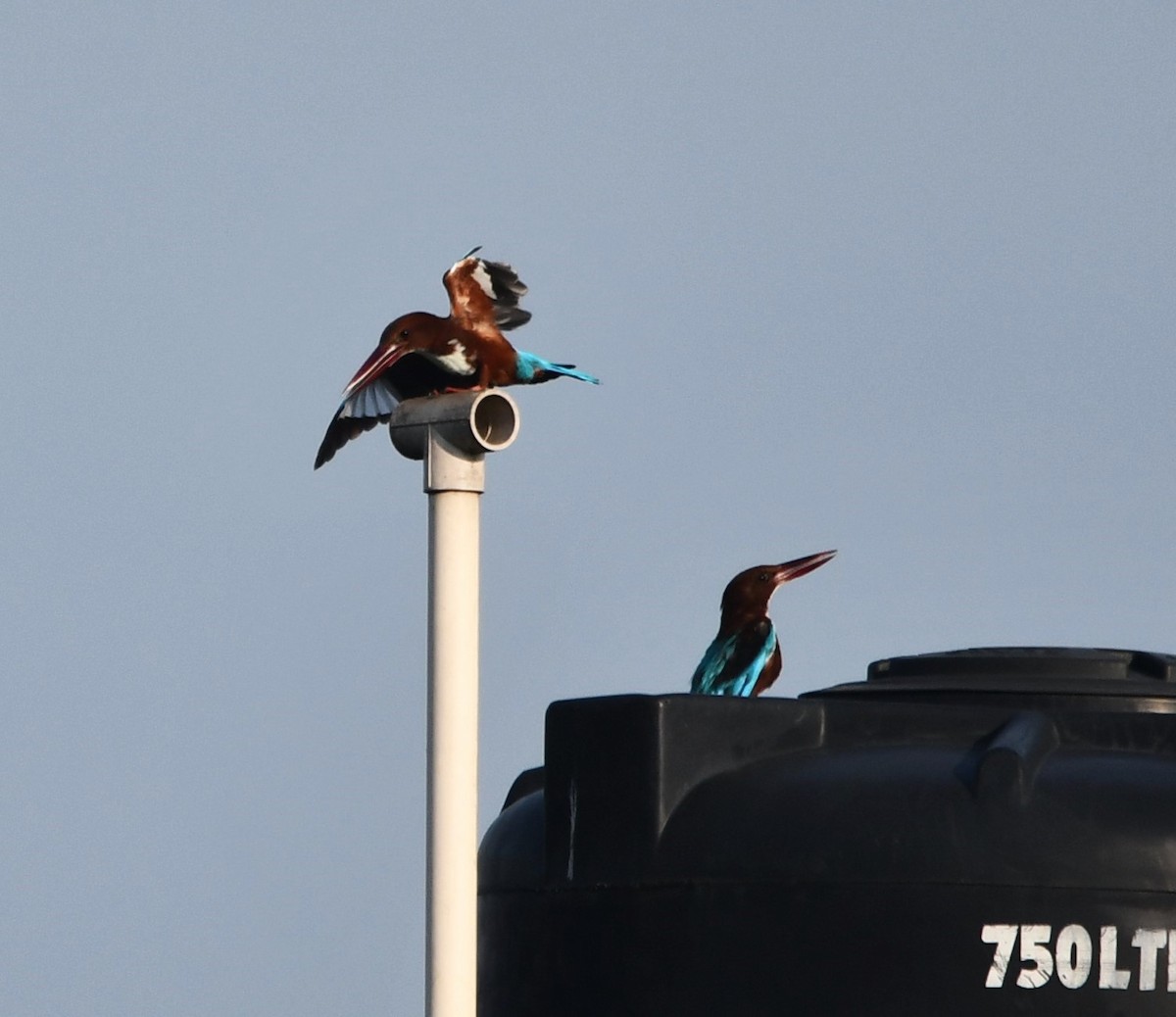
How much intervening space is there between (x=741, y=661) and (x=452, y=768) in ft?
9.35

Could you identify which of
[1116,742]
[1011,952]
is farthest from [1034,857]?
[1116,742]

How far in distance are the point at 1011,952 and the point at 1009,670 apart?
0.75 meters

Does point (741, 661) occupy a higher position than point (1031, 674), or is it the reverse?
point (741, 661)

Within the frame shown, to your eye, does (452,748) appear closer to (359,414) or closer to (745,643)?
(359,414)

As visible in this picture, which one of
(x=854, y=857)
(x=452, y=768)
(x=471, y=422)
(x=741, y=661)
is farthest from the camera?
(x=741, y=661)

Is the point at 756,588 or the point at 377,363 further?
the point at 756,588

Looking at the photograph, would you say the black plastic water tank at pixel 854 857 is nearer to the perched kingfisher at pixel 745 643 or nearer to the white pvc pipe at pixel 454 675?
the white pvc pipe at pixel 454 675

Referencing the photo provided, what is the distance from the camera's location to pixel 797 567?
6977 millimetres

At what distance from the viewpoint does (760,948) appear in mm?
3805

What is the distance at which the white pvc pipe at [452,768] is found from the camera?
3.92m

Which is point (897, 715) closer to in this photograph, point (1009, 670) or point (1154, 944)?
point (1009, 670)

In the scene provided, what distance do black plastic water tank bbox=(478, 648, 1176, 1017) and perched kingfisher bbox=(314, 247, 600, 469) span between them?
4.75ft

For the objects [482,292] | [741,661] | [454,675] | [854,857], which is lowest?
[854,857]

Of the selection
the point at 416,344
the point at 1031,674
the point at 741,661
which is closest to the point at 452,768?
the point at 1031,674
